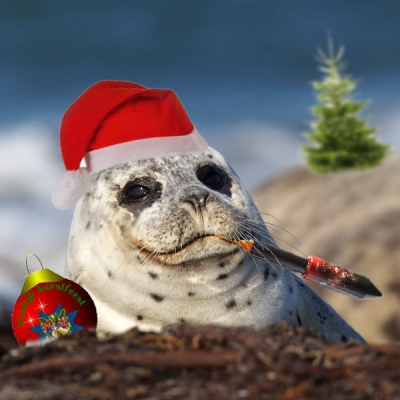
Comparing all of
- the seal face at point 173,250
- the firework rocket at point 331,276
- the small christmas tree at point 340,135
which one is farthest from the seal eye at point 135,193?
the small christmas tree at point 340,135

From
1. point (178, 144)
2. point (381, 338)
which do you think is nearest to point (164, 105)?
point (178, 144)

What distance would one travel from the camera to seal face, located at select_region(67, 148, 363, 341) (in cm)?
349

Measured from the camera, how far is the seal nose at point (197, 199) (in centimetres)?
348

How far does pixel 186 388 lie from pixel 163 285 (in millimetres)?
1418

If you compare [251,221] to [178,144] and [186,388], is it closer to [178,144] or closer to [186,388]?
[178,144]

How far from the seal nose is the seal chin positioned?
0.45ft

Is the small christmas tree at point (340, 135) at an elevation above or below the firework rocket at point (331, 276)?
above

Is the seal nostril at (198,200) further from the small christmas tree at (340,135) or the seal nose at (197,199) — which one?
the small christmas tree at (340,135)

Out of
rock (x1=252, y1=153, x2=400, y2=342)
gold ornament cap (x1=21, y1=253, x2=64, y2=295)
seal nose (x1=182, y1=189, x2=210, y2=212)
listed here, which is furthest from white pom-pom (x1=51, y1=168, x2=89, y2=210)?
rock (x1=252, y1=153, x2=400, y2=342)

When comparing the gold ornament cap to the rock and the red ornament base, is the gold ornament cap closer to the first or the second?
the red ornament base

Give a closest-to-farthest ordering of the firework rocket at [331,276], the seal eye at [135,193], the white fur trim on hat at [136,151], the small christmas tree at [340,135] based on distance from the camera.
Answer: the firework rocket at [331,276], the seal eye at [135,193], the white fur trim on hat at [136,151], the small christmas tree at [340,135]

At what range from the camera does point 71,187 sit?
12.8 feet

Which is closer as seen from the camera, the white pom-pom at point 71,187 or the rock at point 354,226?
the white pom-pom at point 71,187

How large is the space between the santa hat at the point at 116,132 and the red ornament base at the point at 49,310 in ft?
1.93
